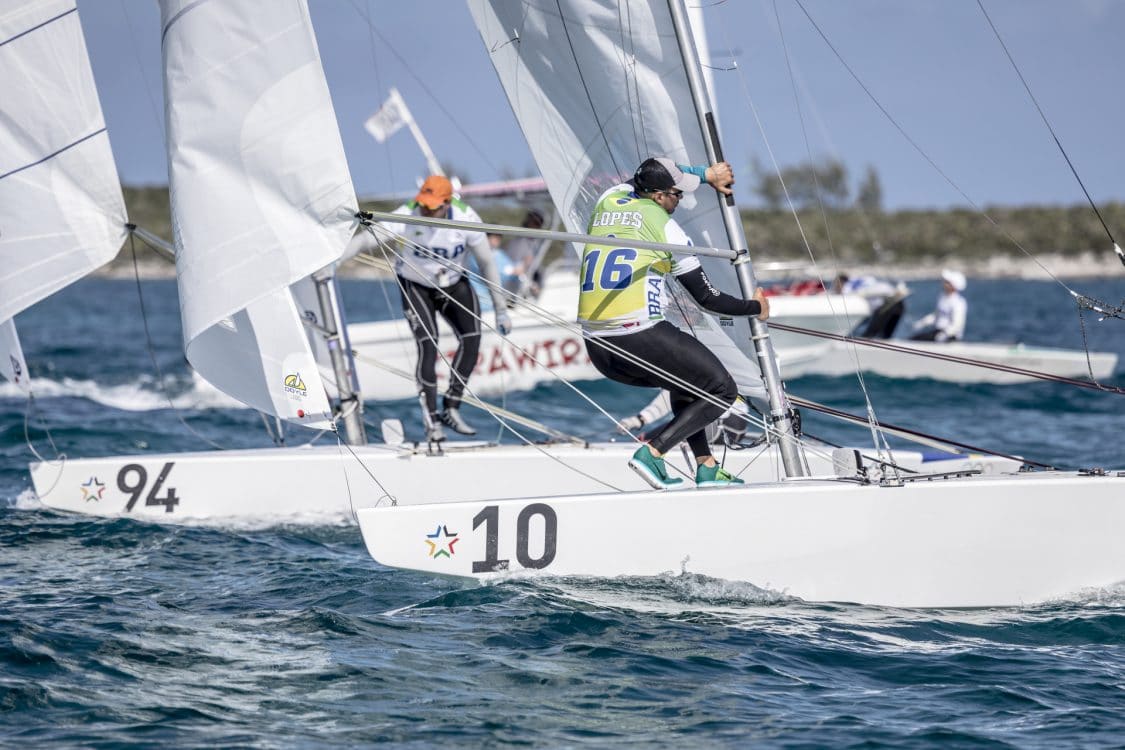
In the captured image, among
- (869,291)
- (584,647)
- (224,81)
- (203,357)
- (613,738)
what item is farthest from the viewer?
(869,291)

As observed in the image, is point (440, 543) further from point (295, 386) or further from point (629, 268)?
point (629, 268)

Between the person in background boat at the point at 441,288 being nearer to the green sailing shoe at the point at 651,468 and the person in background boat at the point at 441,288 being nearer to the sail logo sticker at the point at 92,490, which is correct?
the sail logo sticker at the point at 92,490

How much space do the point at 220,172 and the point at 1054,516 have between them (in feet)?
11.7

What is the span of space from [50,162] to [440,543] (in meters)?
2.90

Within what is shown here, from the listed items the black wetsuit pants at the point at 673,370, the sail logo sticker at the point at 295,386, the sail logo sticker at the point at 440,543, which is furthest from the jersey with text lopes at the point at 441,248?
the sail logo sticker at the point at 440,543

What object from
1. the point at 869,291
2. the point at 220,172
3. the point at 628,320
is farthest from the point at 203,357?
the point at 869,291

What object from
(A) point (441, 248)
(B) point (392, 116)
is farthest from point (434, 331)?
(B) point (392, 116)

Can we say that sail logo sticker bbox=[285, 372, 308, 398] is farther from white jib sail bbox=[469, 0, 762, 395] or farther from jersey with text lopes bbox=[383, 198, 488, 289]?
jersey with text lopes bbox=[383, 198, 488, 289]

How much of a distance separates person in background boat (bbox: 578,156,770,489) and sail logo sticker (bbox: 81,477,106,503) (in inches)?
128

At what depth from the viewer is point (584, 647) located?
457 cm

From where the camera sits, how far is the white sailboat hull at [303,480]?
7.16 m

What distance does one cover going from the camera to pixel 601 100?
618 centimetres

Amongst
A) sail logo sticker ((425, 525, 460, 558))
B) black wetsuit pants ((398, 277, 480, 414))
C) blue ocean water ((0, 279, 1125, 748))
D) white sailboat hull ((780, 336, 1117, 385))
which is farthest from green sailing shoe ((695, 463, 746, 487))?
white sailboat hull ((780, 336, 1117, 385))

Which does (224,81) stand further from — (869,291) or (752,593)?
(869,291)
